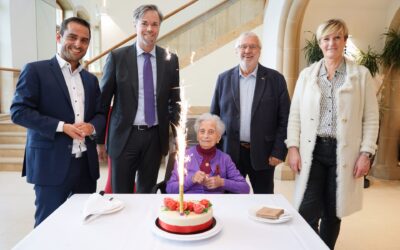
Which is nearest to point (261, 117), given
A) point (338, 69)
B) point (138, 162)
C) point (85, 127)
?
point (338, 69)

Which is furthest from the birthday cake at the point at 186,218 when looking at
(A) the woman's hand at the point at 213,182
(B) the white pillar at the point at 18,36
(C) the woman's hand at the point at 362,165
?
(B) the white pillar at the point at 18,36

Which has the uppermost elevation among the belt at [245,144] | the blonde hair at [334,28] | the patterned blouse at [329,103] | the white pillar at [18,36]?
the white pillar at [18,36]

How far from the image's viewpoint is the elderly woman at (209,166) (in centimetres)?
211

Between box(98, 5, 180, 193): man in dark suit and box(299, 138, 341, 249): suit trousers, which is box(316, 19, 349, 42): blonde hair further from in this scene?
box(98, 5, 180, 193): man in dark suit

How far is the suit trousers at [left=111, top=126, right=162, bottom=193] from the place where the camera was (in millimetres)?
2338

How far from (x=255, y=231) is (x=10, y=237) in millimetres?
2608

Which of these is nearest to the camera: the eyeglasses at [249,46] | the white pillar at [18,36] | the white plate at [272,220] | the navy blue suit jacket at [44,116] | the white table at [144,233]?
the white table at [144,233]

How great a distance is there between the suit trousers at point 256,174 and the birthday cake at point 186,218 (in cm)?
107

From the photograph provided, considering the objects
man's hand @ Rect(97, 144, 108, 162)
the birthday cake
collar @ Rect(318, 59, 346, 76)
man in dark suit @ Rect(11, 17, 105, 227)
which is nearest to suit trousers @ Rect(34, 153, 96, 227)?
man in dark suit @ Rect(11, 17, 105, 227)

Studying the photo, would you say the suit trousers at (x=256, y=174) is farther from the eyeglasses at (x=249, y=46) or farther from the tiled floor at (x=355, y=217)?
the tiled floor at (x=355, y=217)

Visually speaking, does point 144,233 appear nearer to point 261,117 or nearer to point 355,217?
point 261,117

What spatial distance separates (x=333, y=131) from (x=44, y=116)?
5.57ft

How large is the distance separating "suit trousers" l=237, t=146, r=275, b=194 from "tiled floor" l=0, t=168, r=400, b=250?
101 cm

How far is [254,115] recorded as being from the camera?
2.33 metres
